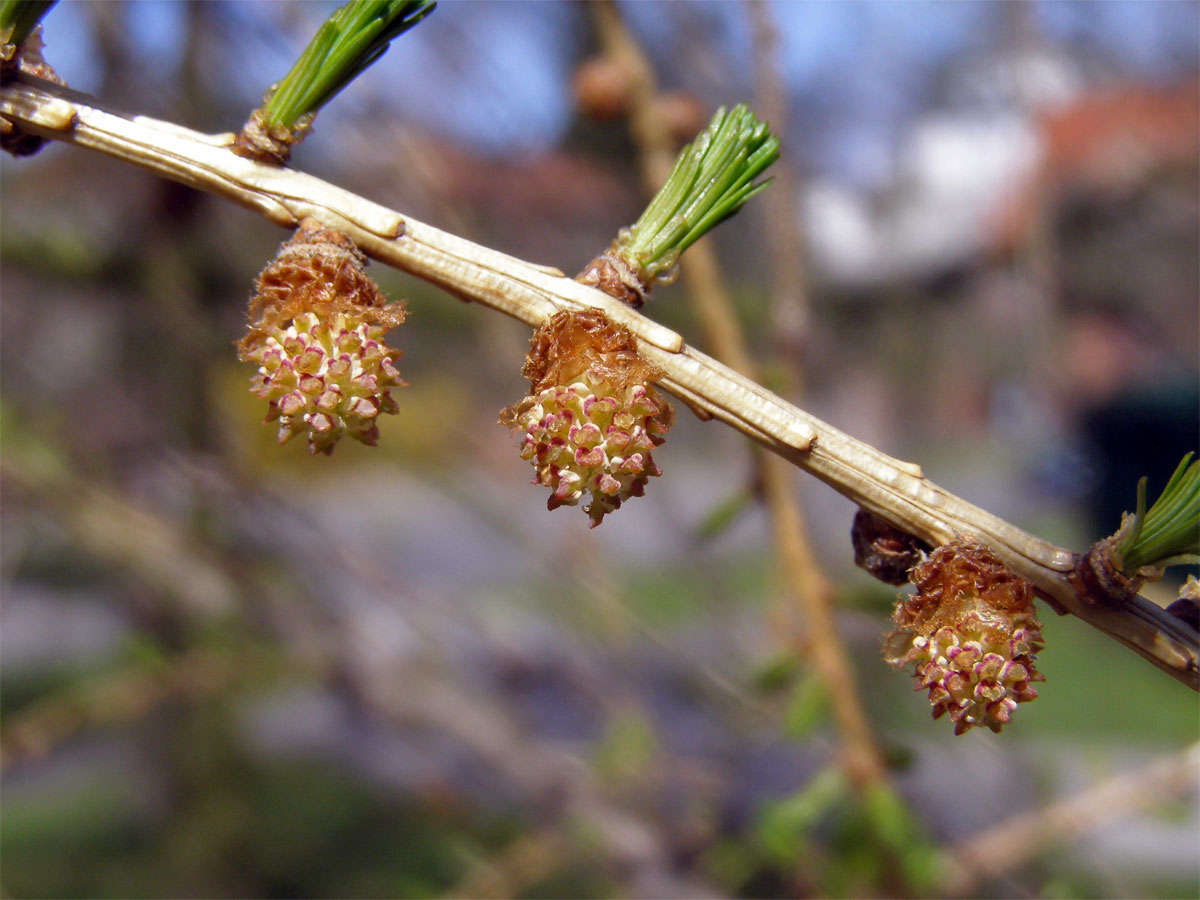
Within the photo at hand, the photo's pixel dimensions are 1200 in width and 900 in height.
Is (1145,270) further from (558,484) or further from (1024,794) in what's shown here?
(558,484)

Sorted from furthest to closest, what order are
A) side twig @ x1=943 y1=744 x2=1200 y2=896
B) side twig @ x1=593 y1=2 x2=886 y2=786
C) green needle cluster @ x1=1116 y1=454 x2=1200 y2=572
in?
side twig @ x1=943 y1=744 x2=1200 y2=896 → side twig @ x1=593 y1=2 x2=886 y2=786 → green needle cluster @ x1=1116 y1=454 x2=1200 y2=572

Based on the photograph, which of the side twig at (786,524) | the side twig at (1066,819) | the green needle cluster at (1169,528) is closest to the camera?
the green needle cluster at (1169,528)

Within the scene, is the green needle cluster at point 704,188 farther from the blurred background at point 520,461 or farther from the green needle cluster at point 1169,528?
the blurred background at point 520,461

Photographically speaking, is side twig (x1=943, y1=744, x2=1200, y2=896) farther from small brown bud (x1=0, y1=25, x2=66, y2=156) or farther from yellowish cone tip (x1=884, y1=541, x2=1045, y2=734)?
small brown bud (x1=0, y1=25, x2=66, y2=156)

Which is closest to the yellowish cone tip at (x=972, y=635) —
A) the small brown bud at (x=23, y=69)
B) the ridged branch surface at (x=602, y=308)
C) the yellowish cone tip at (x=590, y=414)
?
the ridged branch surface at (x=602, y=308)

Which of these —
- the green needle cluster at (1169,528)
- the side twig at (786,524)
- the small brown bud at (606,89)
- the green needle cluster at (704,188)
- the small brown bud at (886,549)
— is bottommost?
the green needle cluster at (1169,528)

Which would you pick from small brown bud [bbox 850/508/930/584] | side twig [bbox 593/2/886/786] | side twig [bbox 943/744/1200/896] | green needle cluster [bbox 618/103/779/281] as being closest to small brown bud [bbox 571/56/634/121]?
side twig [bbox 593/2/886/786]

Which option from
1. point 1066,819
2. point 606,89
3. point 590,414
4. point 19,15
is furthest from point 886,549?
point 1066,819
